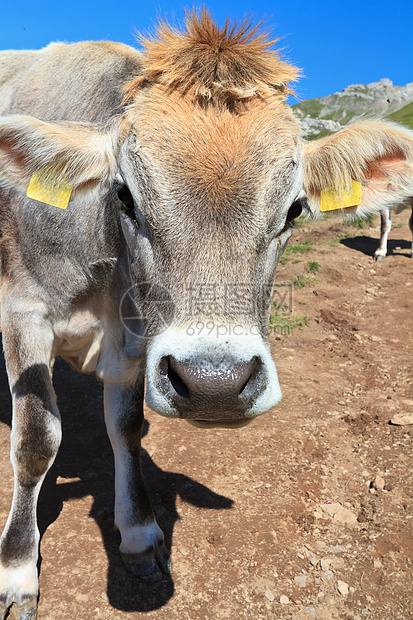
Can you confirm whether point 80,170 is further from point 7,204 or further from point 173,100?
point 7,204

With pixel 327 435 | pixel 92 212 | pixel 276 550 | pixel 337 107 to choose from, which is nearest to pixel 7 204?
pixel 92 212

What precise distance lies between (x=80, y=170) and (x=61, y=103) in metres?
1.03

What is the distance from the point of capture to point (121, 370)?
3553 mm

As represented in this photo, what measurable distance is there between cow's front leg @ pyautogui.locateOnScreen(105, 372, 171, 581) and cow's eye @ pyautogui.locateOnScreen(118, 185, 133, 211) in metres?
1.41

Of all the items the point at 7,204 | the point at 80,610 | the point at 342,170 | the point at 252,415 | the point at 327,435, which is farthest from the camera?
the point at 327,435

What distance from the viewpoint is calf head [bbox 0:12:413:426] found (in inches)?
85.3

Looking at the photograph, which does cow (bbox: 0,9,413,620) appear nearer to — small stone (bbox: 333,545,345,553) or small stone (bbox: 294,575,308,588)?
small stone (bbox: 294,575,308,588)

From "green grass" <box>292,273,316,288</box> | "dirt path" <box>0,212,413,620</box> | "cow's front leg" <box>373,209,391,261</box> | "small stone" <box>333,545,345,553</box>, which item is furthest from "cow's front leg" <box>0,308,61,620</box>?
"cow's front leg" <box>373,209,391,261</box>

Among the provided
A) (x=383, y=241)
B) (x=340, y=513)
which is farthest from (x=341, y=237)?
(x=340, y=513)

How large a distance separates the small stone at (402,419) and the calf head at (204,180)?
2.53 meters

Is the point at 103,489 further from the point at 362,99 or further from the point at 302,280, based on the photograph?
the point at 362,99

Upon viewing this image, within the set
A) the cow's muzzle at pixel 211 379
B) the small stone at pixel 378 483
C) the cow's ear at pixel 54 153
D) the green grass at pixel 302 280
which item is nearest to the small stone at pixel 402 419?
the small stone at pixel 378 483

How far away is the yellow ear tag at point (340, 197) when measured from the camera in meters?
3.27

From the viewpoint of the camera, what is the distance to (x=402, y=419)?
480 cm
